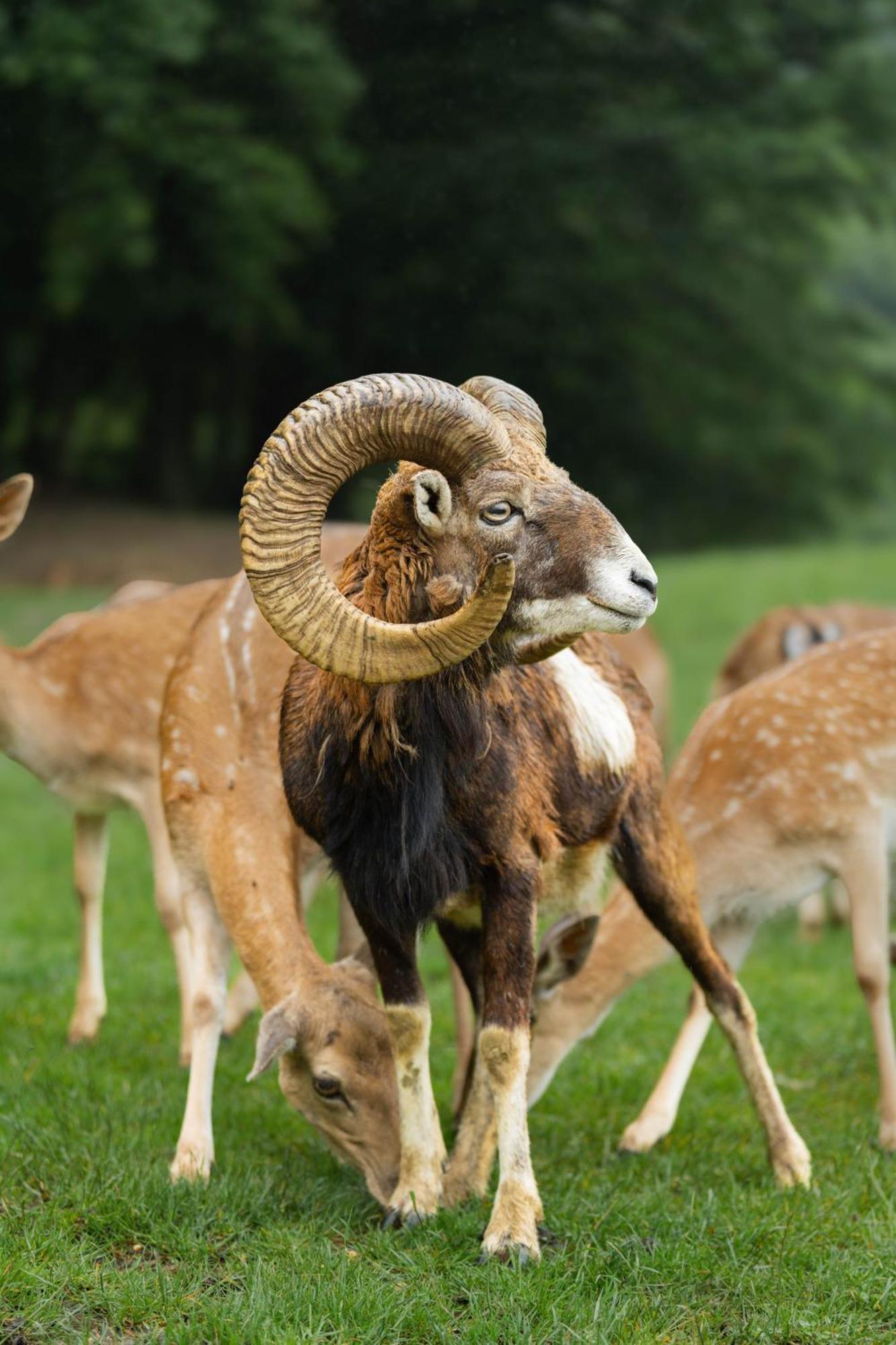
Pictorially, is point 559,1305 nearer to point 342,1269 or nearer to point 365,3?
point 342,1269

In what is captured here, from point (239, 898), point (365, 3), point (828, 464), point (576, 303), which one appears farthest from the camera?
point (828, 464)

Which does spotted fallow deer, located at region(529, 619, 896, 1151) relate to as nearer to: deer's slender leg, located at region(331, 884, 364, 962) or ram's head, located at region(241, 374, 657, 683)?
deer's slender leg, located at region(331, 884, 364, 962)

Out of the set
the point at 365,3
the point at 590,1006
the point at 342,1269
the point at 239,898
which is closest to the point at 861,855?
the point at 590,1006

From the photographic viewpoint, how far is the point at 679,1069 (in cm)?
679

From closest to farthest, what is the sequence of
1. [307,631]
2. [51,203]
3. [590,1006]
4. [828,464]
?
[307,631], [590,1006], [51,203], [828,464]

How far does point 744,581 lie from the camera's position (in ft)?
75.8

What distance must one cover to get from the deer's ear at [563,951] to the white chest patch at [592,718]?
0.63m

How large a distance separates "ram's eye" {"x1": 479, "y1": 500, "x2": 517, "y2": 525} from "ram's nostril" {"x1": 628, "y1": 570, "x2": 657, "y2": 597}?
14.8 inches

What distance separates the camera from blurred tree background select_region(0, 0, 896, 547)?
677 inches

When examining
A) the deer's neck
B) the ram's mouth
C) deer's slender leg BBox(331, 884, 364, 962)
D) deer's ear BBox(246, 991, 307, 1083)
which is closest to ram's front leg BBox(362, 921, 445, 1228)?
deer's ear BBox(246, 991, 307, 1083)

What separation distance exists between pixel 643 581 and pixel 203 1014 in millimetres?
2581

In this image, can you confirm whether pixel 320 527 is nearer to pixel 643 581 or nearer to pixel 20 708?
pixel 643 581

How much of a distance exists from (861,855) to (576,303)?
16.5 meters

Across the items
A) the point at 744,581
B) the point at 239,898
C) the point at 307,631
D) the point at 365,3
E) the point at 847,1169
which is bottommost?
the point at 744,581
